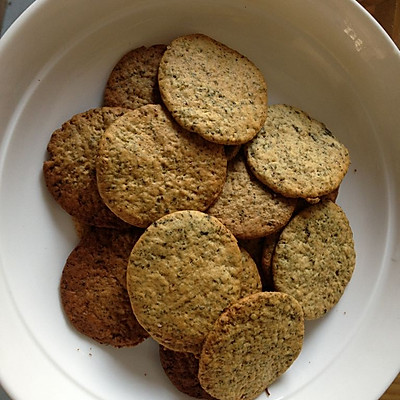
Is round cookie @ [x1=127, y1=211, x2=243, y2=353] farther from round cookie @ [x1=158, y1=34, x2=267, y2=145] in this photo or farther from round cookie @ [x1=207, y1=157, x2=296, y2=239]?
round cookie @ [x1=158, y1=34, x2=267, y2=145]

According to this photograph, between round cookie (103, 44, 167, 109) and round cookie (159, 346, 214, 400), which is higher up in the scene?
round cookie (103, 44, 167, 109)

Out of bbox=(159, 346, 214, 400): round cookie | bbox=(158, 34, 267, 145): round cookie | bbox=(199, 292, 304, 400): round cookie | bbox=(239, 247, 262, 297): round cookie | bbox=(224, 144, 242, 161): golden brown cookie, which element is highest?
bbox=(158, 34, 267, 145): round cookie

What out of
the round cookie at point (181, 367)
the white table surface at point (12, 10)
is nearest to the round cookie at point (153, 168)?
the round cookie at point (181, 367)

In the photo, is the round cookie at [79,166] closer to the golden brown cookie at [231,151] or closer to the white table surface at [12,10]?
the golden brown cookie at [231,151]

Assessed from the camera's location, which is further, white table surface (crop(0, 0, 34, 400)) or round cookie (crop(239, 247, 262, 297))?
white table surface (crop(0, 0, 34, 400))

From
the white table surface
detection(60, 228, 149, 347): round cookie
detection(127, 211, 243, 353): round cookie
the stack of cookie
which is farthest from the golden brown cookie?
the white table surface

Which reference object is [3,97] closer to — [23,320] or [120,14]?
[120,14]

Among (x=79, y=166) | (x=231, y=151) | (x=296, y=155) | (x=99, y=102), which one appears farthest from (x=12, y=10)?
(x=296, y=155)
